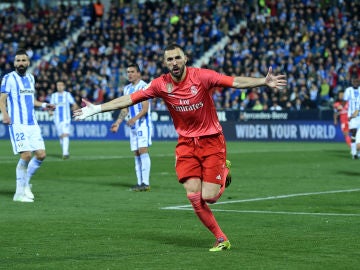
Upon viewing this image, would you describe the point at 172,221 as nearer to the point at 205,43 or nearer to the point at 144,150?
the point at 144,150

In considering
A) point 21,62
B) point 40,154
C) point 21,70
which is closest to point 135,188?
point 40,154

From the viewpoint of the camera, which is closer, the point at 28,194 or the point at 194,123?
the point at 194,123

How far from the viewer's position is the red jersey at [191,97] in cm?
1094

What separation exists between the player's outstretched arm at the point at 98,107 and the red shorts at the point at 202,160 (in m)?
0.80

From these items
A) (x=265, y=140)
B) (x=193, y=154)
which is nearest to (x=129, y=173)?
(x=193, y=154)

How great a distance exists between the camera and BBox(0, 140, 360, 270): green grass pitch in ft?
33.1

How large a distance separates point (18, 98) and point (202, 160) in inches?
252

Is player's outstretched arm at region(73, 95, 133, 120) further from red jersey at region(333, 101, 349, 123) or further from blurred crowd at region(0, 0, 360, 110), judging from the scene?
blurred crowd at region(0, 0, 360, 110)

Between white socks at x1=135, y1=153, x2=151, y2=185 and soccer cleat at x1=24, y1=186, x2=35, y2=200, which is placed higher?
white socks at x1=135, y1=153, x2=151, y2=185

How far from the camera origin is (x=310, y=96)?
1549 inches

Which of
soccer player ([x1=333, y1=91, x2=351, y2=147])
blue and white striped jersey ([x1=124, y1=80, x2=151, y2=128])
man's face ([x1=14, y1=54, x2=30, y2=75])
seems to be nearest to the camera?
man's face ([x1=14, y1=54, x2=30, y2=75])

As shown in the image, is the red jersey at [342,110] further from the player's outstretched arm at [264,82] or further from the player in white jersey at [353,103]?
the player's outstretched arm at [264,82]

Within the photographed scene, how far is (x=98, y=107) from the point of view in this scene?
11.1m

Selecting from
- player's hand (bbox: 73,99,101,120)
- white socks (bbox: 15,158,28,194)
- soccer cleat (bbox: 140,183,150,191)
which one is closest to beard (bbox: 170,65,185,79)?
player's hand (bbox: 73,99,101,120)
